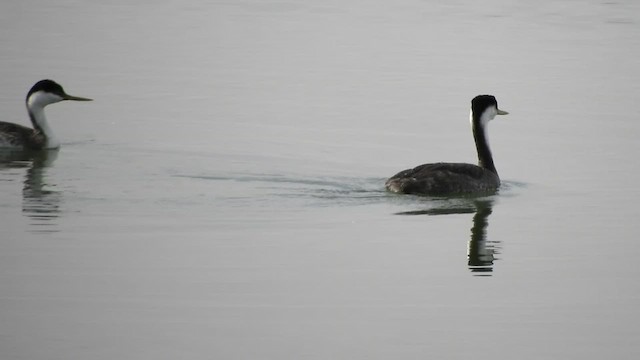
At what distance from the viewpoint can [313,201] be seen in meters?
17.5

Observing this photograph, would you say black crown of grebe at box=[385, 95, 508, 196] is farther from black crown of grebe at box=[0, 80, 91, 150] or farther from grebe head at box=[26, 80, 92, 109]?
grebe head at box=[26, 80, 92, 109]

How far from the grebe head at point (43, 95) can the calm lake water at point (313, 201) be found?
592mm

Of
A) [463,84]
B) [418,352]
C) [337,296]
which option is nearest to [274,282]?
[337,296]

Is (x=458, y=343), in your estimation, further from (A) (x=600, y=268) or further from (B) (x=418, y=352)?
(A) (x=600, y=268)

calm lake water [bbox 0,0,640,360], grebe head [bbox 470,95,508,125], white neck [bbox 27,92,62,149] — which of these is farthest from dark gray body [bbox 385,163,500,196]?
white neck [bbox 27,92,62,149]

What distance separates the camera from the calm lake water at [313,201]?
12203mm

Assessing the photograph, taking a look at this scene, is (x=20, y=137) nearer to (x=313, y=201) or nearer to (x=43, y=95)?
(x=43, y=95)

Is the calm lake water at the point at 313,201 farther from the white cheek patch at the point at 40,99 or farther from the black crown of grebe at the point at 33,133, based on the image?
the white cheek patch at the point at 40,99

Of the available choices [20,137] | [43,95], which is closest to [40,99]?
[43,95]

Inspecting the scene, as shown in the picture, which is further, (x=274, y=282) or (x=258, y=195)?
(x=258, y=195)

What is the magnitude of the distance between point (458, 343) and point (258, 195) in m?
6.25

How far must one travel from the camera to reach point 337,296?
13156mm

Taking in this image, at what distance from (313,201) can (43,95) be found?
21.6 ft

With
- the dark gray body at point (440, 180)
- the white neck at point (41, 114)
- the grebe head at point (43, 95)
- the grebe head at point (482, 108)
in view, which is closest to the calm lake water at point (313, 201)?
the dark gray body at point (440, 180)
